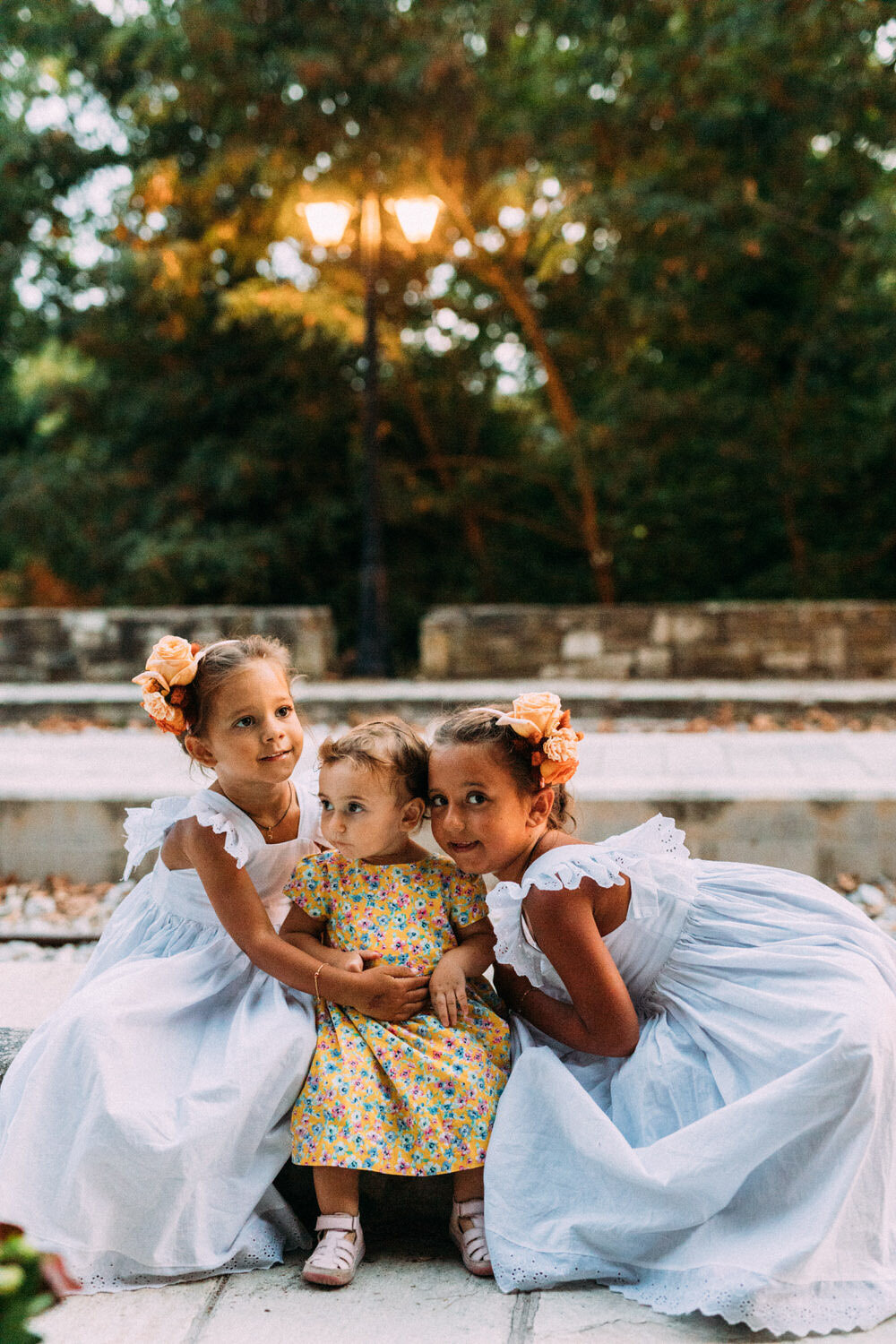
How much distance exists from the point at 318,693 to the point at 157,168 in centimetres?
595

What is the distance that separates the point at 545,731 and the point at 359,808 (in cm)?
36

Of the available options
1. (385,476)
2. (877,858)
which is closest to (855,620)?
(877,858)

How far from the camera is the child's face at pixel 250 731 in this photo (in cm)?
212

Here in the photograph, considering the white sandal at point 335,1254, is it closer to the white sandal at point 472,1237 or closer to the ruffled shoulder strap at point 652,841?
the white sandal at point 472,1237

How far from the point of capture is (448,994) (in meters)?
1.96

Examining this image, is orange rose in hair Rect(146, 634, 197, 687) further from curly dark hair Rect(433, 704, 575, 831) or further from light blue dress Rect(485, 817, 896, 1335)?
light blue dress Rect(485, 817, 896, 1335)

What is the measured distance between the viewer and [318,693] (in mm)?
7273

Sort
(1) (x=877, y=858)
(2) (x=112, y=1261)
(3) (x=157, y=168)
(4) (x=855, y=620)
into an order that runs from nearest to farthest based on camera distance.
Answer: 1. (2) (x=112, y=1261)
2. (1) (x=877, y=858)
3. (4) (x=855, y=620)
4. (3) (x=157, y=168)

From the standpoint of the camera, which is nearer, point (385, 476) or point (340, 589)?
point (385, 476)

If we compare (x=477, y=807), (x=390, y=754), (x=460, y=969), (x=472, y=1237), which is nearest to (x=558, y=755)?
(x=477, y=807)

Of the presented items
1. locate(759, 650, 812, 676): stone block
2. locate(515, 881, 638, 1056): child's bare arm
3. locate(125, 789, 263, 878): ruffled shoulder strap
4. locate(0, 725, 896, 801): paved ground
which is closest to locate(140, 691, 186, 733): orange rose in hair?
locate(125, 789, 263, 878): ruffled shoulder strap

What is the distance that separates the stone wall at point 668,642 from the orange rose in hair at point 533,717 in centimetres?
604

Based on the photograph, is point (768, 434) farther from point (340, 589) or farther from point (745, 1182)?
point (745, 1182)

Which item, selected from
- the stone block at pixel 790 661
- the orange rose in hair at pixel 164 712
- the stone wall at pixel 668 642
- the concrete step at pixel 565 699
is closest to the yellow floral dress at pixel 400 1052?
the orange rose in hair at pixel 164 712
